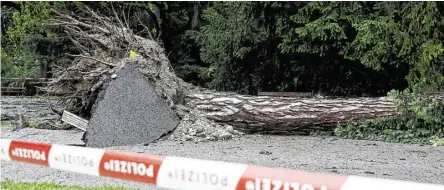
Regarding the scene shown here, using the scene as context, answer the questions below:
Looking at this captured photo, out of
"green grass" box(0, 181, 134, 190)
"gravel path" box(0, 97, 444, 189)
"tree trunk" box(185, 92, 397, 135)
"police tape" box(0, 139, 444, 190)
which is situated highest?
"police tape" box(0, 139, 444, 190)

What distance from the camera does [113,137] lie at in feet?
25.3

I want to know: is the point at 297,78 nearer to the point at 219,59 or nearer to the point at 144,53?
the point at 219,59

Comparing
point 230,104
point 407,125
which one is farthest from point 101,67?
point 407,125

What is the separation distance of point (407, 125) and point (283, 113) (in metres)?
→ 2.14

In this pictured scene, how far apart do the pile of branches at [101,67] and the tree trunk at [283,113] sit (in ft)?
2.47

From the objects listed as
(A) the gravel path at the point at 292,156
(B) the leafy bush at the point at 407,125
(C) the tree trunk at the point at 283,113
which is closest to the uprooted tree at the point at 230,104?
(C) the tree trunk at the point at 283,113

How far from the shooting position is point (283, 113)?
8.98 m

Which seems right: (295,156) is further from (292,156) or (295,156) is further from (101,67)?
(101,67)

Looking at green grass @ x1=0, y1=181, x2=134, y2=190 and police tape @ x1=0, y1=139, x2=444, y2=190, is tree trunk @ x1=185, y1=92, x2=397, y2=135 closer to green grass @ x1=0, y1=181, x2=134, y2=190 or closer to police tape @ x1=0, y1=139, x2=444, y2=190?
green grass @ x1=0, y1=181, x2=134, y2=190

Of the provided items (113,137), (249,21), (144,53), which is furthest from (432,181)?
(249,21)

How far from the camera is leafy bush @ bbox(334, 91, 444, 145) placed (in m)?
8.36

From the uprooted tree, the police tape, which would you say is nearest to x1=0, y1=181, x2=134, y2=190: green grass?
the police tape

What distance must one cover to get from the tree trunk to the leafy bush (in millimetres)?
162

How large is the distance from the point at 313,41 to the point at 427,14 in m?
3.99
